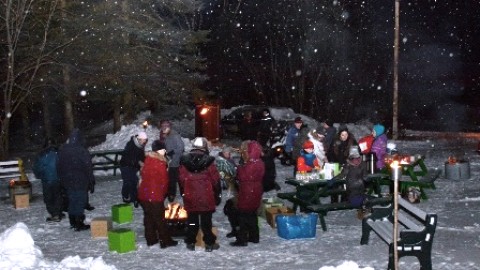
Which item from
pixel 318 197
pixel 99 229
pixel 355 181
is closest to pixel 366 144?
pixel 318 197

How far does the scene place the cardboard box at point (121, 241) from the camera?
8.88m

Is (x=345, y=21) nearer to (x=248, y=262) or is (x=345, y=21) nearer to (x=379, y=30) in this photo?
(x=379, y=30)

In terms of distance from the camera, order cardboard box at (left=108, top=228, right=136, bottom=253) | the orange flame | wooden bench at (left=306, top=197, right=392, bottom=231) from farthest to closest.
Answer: wooden bench at (left=306, top=197, right=392, bottom=231), the orange flame, cardboard box at (left=108, top=228, right=136, bottom=253)

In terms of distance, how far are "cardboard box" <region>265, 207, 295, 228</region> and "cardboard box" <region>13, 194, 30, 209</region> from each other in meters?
5.47

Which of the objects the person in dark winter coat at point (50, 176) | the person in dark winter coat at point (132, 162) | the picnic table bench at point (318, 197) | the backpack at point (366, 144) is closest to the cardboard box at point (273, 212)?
the picnic table bench at point (318, 197)

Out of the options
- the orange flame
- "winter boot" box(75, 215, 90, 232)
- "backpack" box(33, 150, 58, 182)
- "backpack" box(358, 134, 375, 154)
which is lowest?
"winter boot" box(75, 215, 90, 232)

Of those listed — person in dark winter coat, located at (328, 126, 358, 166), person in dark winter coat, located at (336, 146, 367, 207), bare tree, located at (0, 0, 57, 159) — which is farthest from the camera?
bare tree, located at (0, 0, 57, 159)

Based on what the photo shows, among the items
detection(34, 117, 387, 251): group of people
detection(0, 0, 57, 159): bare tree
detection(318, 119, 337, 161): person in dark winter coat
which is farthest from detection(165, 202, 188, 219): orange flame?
detection(0, 0, 57, 159): bare tree

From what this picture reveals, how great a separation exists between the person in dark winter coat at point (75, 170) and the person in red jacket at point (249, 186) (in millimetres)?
2860

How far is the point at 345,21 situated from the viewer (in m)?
43.2

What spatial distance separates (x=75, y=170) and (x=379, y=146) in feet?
20.1

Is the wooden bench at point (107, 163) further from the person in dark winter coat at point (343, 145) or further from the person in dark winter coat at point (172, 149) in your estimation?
the person in dark winter coat at point (343, 145)

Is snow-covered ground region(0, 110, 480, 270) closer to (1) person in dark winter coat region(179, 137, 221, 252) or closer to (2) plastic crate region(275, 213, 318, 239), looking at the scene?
(2) plastic crate region(275, 213, 318, 239)

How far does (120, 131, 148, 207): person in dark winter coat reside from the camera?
12.1 meters
